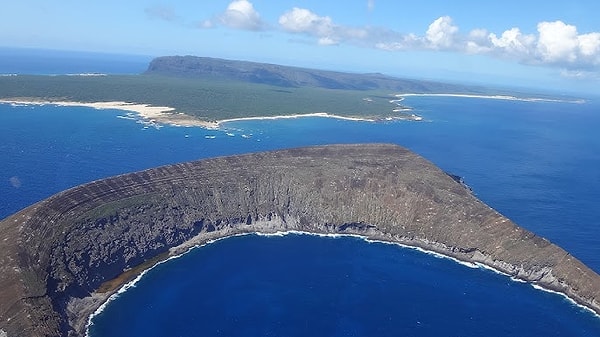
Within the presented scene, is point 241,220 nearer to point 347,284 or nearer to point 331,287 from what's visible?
point 331,287

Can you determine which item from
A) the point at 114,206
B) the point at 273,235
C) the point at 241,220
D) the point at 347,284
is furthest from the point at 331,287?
the point at 114,206

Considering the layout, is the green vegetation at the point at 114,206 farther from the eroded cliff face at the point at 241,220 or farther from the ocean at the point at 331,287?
the ocean at the point at 331,287

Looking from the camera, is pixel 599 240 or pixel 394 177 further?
pixel 394 177

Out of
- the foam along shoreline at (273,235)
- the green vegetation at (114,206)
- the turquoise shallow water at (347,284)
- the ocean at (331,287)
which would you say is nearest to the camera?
the ocean at (331,287)

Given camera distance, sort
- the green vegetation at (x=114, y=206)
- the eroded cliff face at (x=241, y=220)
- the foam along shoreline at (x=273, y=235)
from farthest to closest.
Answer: the green vegetation at (x=114, y=206), the foam along shoreline at (x=273, y=235), the eroded cliff face at (x=241, y=220)

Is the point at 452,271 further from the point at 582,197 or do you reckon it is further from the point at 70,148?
the point at 70,148

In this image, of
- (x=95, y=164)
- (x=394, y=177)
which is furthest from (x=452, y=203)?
(x=95, y=164)

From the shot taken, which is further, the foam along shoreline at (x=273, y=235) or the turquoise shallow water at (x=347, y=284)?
the foam along shoreline at (x=273, y=235)

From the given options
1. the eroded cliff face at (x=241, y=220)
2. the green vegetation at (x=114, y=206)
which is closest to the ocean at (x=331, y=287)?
the eroded cliff face at (x=241, y=220)

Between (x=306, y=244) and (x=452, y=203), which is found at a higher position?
(x=452, y=203)
